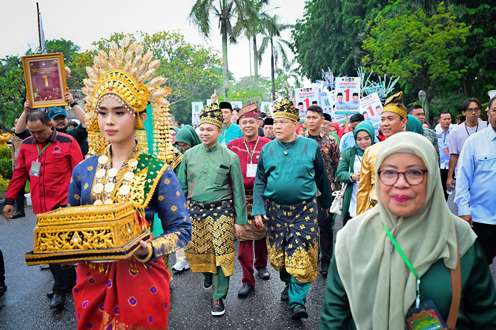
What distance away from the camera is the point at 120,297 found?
7.75 feet

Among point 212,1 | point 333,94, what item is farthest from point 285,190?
point 212,1

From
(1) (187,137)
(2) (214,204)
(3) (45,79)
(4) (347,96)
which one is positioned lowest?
(2) (214,204)

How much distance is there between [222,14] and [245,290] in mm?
24875

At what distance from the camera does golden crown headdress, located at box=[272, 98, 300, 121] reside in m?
4.71

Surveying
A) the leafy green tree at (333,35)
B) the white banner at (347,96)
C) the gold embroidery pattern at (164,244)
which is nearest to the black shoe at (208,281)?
the gold embroidery pattern at (164,244)

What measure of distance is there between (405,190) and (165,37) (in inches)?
1567

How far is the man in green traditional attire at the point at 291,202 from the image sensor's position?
4.43 meters

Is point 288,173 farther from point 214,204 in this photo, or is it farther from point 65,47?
point 65,47

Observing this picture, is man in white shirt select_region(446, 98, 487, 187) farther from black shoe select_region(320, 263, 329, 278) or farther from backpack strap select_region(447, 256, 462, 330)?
backpack strap select_region(447, 256, 462, 330)

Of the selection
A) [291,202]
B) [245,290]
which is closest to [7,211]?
[245,290]

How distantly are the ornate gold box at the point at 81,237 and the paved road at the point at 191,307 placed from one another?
2.61 meters

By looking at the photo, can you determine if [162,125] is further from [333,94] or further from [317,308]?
[333,94]

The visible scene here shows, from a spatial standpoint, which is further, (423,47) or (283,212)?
(423,47)

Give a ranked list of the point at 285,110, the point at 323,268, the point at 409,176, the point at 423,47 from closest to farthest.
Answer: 1. the point at 409,176
2. the point at 285,110
3. the point at 323,268
4. the point at 423,47
